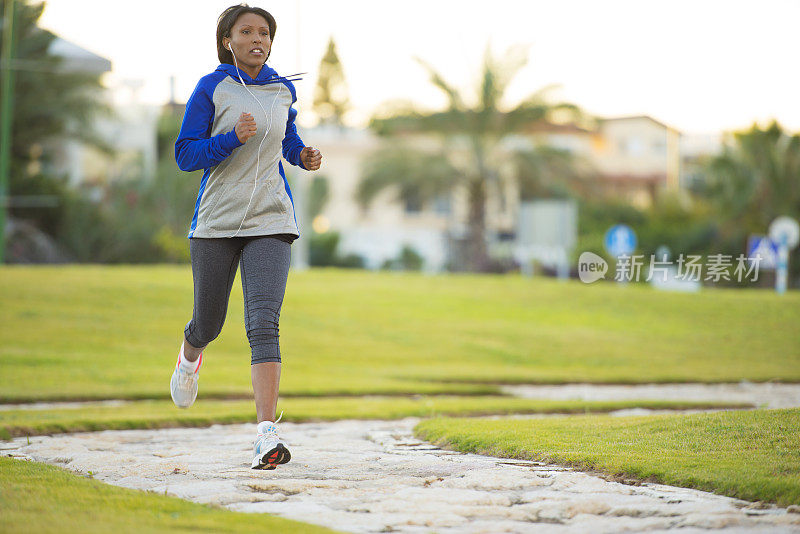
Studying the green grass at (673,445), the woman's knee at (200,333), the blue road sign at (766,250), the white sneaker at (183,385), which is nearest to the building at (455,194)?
the blue road sign at (766,250)

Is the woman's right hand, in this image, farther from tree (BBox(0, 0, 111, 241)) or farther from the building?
the building

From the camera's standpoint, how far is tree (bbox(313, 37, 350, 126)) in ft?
257

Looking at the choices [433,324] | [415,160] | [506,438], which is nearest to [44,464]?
[506,438]

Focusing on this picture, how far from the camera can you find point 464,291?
20719mm

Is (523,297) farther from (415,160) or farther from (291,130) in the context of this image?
(291,130)

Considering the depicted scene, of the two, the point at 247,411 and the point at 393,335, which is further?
the point at 393,335

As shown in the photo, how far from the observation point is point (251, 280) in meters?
5.18

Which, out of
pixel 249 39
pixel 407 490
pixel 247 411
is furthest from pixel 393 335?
pixel 407 490

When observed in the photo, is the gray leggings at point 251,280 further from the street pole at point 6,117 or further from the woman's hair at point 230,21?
the street pole at point 6,117

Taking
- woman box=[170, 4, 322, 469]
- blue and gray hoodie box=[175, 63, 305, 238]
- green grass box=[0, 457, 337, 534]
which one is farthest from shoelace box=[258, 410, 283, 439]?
blue and gray hoodie box=[175, 63, 305, 238]

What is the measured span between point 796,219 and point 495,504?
31.4m

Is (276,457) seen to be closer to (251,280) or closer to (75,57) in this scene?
(251,280)

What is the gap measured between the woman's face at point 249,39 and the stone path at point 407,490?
6.57 feet

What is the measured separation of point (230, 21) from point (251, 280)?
1.29 m
